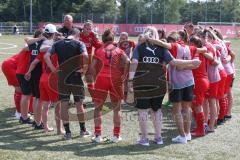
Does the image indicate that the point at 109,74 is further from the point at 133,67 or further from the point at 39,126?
the point at 39,126

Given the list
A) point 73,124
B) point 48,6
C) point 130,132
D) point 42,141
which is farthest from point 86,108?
point 48,6

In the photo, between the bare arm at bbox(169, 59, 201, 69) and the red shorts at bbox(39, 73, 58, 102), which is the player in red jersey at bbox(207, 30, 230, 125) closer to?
the bare arm at bbox(169, 59, 201, 69)

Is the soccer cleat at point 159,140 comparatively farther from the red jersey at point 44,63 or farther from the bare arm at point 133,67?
the red jersey at point 44,63

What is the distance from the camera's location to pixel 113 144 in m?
8.12

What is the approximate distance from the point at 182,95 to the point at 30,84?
10.0 ft

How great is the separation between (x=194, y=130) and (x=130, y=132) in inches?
49.0

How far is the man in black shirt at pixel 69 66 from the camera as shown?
820 centimetres

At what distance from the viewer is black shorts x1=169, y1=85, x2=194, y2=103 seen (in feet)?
26.7

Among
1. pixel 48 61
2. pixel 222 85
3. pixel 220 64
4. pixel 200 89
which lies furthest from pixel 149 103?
pixel 220 64

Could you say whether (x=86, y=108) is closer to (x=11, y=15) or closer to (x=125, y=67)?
(x=125, y=67)

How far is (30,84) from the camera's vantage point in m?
9.37

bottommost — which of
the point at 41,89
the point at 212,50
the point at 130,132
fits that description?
the point at 130,132

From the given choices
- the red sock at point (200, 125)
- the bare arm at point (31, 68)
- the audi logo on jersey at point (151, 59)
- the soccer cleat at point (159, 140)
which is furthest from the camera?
the bare arm at point (31, 68)

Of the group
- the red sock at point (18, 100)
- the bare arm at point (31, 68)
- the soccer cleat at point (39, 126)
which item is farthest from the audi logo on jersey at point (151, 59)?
the red sock at point (18, 100)
